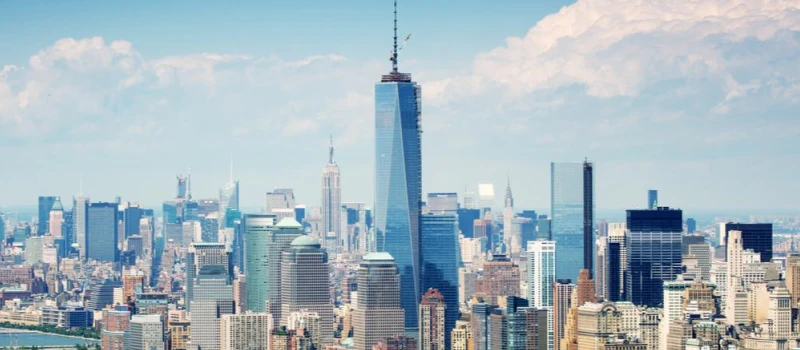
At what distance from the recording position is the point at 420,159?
Answer: 140 ft

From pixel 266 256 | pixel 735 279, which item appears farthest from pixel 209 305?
pixel 735 279

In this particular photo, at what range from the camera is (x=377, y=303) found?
1496 inches

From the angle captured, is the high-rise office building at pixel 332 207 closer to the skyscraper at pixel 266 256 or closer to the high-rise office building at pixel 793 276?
the skyscraper at pixel 266 256

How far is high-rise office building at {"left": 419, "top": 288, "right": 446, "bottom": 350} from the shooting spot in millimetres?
35250

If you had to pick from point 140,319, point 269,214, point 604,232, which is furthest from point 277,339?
point 269,214

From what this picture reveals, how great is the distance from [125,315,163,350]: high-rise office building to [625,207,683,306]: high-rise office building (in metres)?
9.16

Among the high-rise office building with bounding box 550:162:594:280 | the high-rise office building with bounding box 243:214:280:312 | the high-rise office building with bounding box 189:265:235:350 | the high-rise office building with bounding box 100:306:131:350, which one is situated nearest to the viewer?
the high-rise office building with bounding box 189:265:235:350

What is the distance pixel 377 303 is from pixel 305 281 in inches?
119

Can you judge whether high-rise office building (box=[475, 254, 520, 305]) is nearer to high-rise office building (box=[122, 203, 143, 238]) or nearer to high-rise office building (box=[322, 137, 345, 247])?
high-rise office building (box=[322, 137, 345, 247])

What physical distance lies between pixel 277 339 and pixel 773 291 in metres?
8.87

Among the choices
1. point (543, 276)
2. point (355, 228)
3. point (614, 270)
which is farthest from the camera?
point (355, 228)

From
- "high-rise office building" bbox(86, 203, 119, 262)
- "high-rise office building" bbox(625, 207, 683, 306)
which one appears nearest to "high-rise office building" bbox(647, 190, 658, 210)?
"high-rise office building" bbox(625, 207, 683, 306)

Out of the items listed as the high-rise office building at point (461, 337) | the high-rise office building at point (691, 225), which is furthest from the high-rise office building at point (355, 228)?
the high-rise office building at point (461, 337)

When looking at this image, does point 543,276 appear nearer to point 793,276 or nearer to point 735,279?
point 735,279
